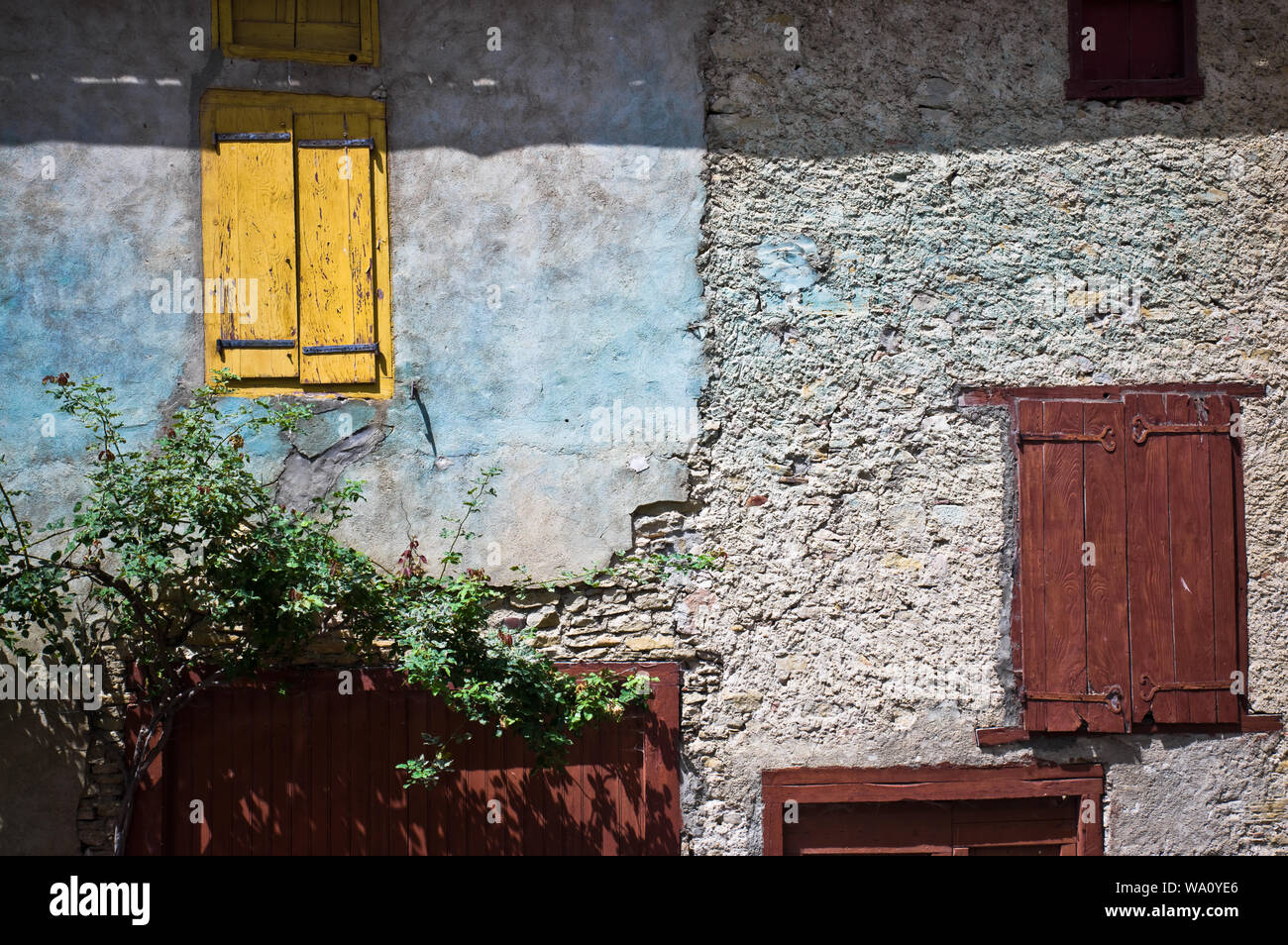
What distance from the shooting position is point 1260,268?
513 cm

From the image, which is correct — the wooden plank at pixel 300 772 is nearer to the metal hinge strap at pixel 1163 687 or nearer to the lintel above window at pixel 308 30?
the lintel above window at pixel 308 30

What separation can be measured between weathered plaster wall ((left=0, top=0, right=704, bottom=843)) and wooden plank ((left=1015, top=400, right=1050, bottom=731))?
1.66 m

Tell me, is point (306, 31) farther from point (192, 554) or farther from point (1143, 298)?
point (1143, 298)

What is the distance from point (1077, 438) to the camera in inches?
197

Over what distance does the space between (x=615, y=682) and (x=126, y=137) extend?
348 centimetres

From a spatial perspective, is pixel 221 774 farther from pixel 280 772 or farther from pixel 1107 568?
pixel 1107 568

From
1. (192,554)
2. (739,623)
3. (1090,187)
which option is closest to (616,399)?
(739,623)

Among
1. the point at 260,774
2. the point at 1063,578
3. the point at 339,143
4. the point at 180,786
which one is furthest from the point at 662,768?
the point at 339,143

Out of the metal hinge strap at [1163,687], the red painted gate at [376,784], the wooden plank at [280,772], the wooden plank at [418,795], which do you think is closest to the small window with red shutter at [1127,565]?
the metal hinge strap at [1163,687]

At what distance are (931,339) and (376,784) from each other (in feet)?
11.2

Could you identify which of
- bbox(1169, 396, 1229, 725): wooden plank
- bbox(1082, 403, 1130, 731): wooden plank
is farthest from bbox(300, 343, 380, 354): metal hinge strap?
bbox(1169, 396, 1229, 725): wooden plank

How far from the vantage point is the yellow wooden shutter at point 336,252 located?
16.3ft

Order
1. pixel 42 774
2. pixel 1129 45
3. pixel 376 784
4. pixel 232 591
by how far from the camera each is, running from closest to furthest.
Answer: pixel 232 591 < pixel 42 774 < pixel 376 784 < pixel 1129 45

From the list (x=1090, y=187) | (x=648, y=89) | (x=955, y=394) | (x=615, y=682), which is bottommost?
(x=615, y=682)
